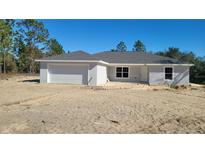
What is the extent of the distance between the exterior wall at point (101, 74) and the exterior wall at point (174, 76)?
16.9 ft

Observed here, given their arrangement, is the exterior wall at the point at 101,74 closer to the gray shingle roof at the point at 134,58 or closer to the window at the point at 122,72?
the window at the point at 122,72

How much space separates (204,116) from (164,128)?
2518 mm

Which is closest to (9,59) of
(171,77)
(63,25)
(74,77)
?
(63,25)

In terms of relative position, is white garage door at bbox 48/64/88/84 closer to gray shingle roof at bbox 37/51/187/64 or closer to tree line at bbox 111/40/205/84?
gray shingle roof at bbox 37/51/187/64

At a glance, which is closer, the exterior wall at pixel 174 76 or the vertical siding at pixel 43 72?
the vertical siding at pixel 43 72

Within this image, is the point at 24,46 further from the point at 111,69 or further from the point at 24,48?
the point at 111,69

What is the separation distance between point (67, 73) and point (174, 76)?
11.5 metres

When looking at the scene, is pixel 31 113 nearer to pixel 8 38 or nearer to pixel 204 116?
pixel 204 116

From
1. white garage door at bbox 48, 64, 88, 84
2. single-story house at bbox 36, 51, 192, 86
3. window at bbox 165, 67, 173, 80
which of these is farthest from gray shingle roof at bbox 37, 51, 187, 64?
white garage door at bbox 48, 64, 88, 84

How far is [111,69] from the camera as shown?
27.8 m

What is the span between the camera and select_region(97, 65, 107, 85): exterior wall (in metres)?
22.9

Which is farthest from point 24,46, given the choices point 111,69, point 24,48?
point 111,69

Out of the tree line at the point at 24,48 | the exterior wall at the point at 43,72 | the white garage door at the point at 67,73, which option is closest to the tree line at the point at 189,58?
the tree line at the point at 24,48

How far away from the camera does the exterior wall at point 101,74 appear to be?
22922mm
